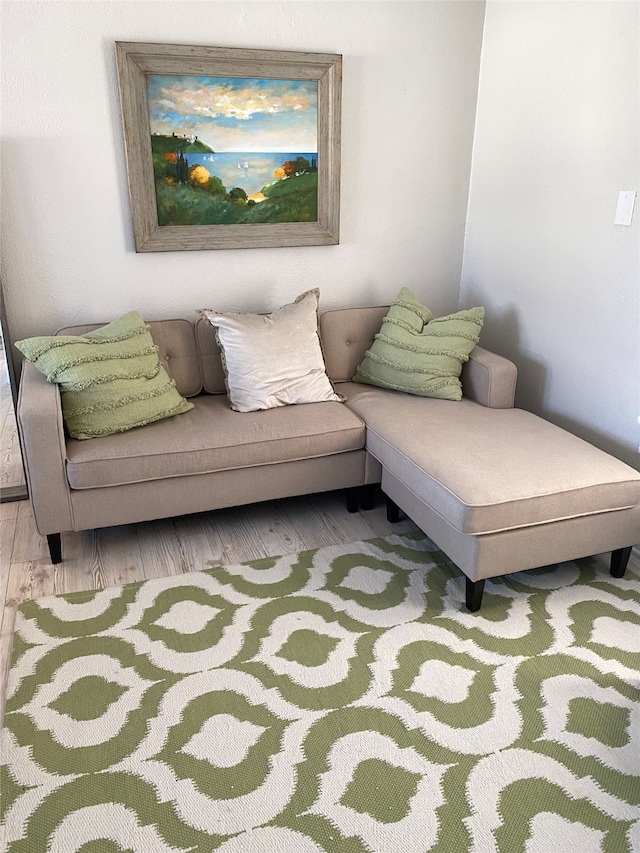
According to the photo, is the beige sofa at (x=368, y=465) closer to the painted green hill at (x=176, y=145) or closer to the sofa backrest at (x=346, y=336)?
the sofa backrest at (x=346, y=336)

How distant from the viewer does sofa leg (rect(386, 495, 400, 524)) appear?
9.08 ft

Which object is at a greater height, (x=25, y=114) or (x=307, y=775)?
(x=25, y=114)

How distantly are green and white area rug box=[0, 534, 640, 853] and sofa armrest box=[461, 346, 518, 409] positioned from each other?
30.4 inches

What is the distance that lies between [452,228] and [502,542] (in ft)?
6.32

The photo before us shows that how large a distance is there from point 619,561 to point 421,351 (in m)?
1.16

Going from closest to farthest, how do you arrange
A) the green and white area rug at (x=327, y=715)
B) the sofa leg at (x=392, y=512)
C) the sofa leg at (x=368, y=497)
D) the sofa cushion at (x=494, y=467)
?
the green and white area rug at (x=327, y=715) → the sofa cushion at (x=494, y=467) → the sofa leg at (x=392, y=512) → the sofa leg at (x=368, y=497)

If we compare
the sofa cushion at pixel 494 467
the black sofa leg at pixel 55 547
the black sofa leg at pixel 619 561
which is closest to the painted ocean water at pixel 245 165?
the sofa cushion at pixel 494 467

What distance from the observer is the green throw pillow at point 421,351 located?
294 centimetres

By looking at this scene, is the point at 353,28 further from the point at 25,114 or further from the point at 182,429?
the point at 182,429

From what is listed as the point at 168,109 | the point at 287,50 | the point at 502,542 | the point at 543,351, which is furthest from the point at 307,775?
the point at 287,50

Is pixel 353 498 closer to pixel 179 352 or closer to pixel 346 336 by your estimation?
pixel 346 336

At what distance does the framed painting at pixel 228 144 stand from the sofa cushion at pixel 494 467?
1.08m

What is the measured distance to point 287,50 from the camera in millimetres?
2896

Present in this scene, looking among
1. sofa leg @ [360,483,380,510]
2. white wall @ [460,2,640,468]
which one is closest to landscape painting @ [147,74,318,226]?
white wall @ [460,2,640,468]
